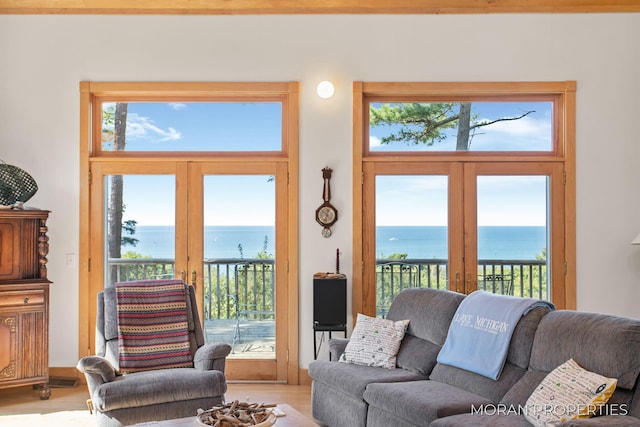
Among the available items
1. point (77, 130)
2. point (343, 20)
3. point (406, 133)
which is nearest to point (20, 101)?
point (77, 130)

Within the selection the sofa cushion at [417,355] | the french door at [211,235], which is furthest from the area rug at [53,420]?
the sofa cushion at [417,355]

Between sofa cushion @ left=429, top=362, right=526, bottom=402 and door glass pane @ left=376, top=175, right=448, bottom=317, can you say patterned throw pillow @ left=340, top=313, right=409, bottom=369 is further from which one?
door glass pane @ left=376, top=175, right=448, bottom=317

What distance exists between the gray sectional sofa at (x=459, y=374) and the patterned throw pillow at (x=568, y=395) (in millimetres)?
55

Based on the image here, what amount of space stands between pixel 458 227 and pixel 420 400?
7.92 ft

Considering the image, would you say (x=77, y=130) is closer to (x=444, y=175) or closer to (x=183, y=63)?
(x=183, y=63)

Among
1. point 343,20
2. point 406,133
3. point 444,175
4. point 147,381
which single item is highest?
point 343,20

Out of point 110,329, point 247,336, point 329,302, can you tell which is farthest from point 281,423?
point 247,336

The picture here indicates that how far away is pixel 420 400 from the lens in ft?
10.9

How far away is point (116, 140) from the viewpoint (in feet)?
18.2

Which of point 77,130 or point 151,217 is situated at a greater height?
point 77,130

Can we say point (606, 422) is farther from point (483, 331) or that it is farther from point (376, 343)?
point (376, 343)

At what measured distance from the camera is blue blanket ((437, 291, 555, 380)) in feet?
11.4

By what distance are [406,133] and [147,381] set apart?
3.08 m

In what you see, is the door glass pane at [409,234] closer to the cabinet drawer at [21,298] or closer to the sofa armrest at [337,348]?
the sofa armrest at [337,348]
